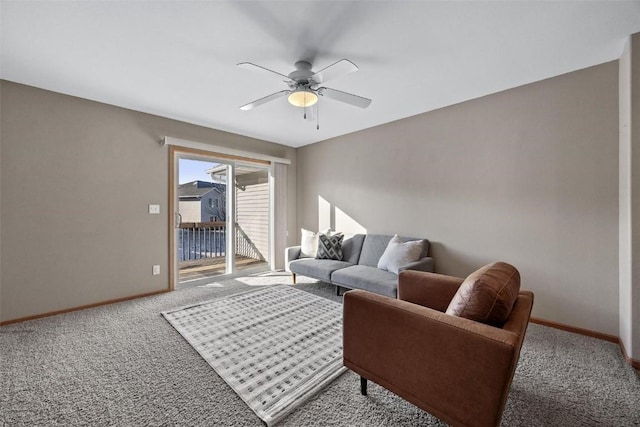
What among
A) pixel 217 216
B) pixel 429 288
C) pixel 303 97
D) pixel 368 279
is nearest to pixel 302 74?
pixel 303 97

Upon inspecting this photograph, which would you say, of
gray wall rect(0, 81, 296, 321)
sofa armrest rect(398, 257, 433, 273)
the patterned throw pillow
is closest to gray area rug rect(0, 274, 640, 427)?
gray wall rect(0, 81, 296, 321)

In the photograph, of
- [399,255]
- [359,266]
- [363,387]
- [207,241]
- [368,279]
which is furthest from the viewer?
[207,241]

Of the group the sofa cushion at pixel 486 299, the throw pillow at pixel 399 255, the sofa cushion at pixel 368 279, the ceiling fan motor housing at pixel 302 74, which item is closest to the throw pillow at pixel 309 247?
the sofa cushion at pixel 368 279

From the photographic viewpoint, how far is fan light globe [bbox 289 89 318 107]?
7.66 ft

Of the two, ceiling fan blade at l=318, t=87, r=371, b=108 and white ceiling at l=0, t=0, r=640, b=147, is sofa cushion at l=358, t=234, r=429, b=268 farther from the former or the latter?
ceiling fan blade at l=318, t=87, r=371, b=108

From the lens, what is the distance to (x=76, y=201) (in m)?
3.06

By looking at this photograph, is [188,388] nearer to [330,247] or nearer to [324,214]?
[330,247]

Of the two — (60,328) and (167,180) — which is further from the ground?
(167,180)

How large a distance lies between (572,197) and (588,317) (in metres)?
1.12

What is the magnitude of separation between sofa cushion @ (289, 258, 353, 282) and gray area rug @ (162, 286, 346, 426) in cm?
30

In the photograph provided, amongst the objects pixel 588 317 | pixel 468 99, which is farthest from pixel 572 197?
pixel 468 99

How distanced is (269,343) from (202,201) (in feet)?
9.89

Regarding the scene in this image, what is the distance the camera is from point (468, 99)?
10.4 ft

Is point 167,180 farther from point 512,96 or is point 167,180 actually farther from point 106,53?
point 512,96
